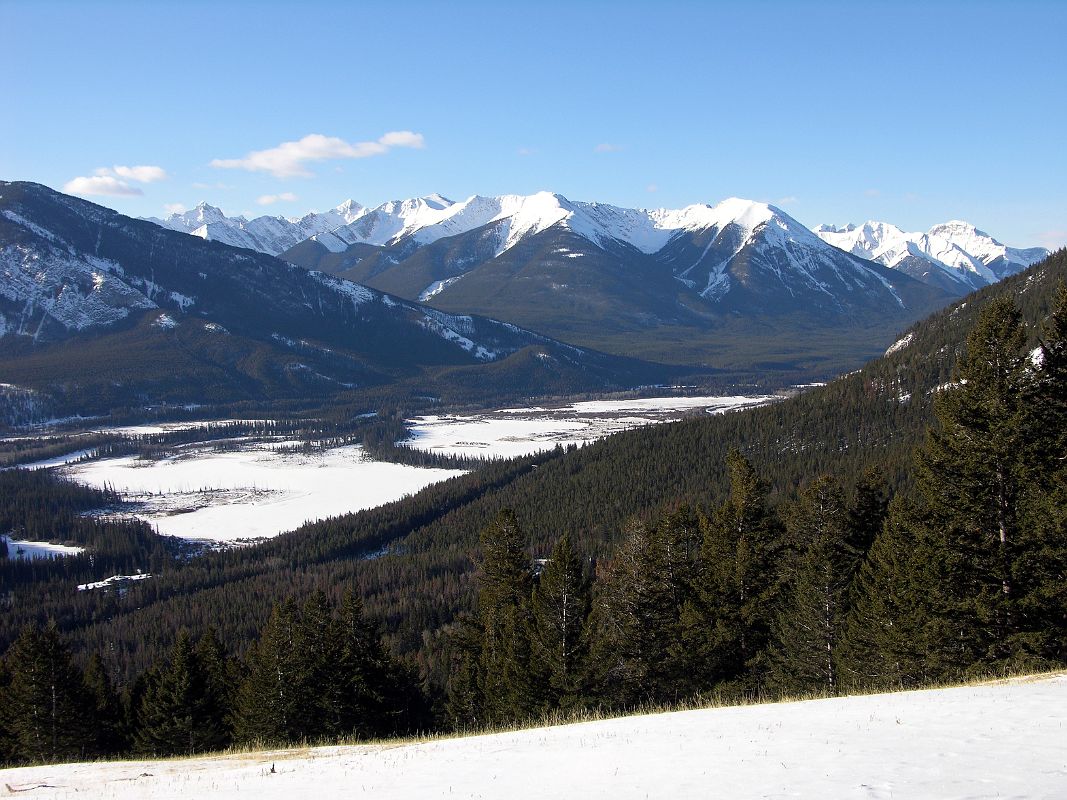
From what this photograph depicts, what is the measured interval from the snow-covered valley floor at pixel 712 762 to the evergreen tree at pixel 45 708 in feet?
74.8

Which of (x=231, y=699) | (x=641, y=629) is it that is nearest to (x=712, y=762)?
(x=641, y=629)

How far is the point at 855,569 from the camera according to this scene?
38.7m

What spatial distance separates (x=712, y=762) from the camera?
56.1ft

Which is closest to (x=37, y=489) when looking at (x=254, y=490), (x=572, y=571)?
(x=254, y=490)

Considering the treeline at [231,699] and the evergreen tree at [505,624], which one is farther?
the treeline at [231,699]

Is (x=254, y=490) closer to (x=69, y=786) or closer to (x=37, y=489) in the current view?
(x=37, y=489)

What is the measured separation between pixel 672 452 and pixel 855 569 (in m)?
93.4

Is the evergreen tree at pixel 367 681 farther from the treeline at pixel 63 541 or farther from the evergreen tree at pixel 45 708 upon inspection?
the treeline at pixel 63 541

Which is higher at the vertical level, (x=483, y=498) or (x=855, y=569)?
(x=855, y=569)

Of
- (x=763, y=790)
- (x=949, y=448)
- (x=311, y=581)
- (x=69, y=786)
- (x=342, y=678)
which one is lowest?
(x=311, y=581)

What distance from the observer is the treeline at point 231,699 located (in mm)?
40688

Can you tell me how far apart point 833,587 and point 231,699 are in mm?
35244

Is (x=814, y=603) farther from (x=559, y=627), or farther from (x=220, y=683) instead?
(x=220, y=683)

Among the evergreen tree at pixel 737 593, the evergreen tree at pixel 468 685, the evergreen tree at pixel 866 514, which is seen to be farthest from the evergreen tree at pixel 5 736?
the evergreen tree at pixel 866 514
